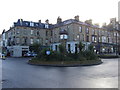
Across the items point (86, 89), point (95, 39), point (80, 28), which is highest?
point (80, 28)

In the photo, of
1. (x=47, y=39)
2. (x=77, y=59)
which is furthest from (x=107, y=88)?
(x=47, y=39)

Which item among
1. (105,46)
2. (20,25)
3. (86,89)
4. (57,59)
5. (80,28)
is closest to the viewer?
(86,89)

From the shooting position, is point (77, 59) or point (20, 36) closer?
point (77, 59)

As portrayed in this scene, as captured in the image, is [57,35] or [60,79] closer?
[60,79]

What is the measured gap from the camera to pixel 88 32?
45.0m

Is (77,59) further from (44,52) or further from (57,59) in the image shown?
(44,52)

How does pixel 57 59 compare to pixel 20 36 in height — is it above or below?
below

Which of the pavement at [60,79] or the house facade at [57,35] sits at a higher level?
the house facade at [57,35]

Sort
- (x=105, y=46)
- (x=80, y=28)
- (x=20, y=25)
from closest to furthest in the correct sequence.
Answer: (x=80, y=28) < (x=20, y=25) < (x=105, y=46)

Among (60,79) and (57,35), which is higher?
(57,35)

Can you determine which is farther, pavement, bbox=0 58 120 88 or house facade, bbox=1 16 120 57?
house facade, bbox=1 16 120 57

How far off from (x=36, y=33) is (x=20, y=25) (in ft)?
19.7

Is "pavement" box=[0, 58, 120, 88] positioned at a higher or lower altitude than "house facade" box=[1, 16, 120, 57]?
lower

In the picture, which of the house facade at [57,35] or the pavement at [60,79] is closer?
the pavement at [60,79]
